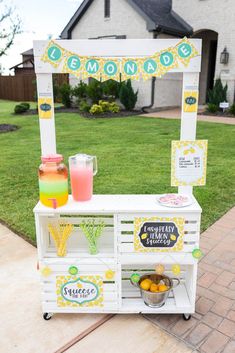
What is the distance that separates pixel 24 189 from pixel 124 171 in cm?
187

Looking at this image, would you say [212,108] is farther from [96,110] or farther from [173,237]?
[173,237]

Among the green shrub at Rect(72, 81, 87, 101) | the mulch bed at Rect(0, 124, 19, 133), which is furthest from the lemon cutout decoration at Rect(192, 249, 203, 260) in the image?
the green shrub at Rect(72, 81, 87, 101)

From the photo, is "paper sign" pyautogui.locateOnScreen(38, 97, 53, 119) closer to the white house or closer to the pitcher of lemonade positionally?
the pitcher of lemonade

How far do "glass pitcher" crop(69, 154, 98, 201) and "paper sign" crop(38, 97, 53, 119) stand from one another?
0.38 metres

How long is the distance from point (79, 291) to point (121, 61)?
1733 millimetres

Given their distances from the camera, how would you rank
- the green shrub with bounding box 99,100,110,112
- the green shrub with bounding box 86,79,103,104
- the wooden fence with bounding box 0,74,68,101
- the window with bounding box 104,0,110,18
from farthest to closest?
the wooden fence with bounding box 0,74,68,101
the window with bounding box 104,0,110,18
the green shrub with bounding box 86,79,103,104
the green shrub with bounding box 99,100,110,112

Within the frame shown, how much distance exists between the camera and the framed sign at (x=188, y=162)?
7.89ft

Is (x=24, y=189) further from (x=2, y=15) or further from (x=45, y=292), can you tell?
(x=2, y=15)

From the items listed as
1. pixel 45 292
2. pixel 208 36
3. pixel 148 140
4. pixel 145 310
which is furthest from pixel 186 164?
pixel 208 36

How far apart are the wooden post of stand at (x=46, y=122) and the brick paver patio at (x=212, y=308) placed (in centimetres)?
155

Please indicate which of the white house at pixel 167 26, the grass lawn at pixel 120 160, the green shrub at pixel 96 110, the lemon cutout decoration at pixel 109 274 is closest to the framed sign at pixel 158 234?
the lemon cutout decoration at pixel 109 274

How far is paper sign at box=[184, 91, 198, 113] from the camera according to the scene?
2381mm

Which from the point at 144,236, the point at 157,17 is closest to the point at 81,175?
the point at 144,236

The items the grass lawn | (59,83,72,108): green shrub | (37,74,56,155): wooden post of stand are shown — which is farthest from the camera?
(59,83,72,108): green shrub
